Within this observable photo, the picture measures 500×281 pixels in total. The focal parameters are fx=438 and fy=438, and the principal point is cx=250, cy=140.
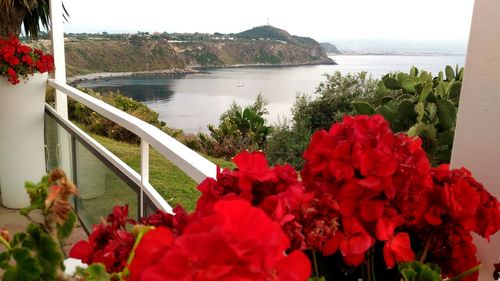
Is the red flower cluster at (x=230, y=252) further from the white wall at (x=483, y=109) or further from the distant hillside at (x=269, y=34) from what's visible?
the distant hillside at (x=269, y=34)

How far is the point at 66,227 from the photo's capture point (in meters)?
0.42

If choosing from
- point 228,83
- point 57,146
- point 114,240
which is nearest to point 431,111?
point 114,240

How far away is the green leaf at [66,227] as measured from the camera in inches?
16.2

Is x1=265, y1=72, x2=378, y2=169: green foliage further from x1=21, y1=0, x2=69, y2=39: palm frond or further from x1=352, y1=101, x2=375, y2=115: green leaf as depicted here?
x1=352, y1=101, x2=375, y2=115: green leaf

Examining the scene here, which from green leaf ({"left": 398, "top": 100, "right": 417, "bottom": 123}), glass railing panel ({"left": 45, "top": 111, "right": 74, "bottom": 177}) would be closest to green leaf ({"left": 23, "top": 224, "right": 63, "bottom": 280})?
green leaf ({"left": 398, "top": 100, "right": 417, "bottom": 123})

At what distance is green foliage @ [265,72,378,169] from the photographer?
25.5ft

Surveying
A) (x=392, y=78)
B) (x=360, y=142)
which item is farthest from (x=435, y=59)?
(x=360, y=142)

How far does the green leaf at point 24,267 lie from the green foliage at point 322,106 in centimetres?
732

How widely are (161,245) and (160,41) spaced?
6.06 metres

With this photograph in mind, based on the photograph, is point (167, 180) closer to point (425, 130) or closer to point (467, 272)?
point (425, 130)

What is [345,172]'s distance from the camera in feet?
1.57

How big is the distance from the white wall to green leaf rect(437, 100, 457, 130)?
894 mm

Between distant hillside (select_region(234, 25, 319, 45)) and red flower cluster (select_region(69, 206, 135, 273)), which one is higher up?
distant hillside (select_region(234, 25, 319, 45))

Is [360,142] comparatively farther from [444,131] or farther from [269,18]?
[269,18]
